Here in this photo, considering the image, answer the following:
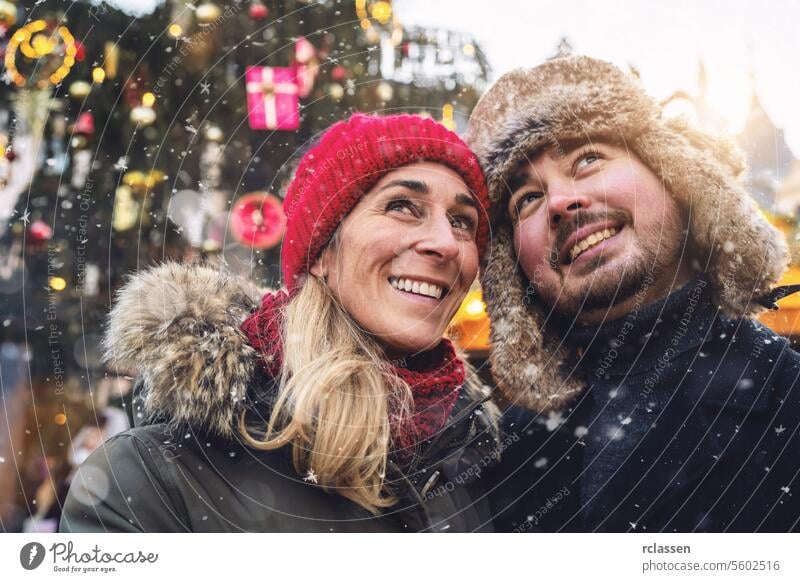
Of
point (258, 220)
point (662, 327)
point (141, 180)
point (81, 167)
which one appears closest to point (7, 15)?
point (81, 167)

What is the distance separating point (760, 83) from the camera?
5.17 ft

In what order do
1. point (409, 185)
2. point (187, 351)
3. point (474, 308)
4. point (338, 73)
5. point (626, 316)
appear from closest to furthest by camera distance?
point (187, 351) < point (409, 185) < point (626, 316) < point (474, 308) < point (338, 73)

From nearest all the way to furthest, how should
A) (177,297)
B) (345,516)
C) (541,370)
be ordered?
(177,297), (345,516), (541,370)

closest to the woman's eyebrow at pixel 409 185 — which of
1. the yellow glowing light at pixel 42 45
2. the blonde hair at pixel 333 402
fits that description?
the blonde hair at pixel 333 402

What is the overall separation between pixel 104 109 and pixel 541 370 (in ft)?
3.89

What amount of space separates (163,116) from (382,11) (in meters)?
0.58

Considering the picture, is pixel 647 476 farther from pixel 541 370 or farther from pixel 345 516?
pixel 345 516

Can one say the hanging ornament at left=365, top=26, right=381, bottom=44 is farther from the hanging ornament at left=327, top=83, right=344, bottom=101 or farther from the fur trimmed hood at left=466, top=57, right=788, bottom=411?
the fur trimmed hood at left=466, top=57, right=788, bottom=411

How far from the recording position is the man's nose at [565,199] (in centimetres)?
134

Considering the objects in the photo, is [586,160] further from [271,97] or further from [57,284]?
[57,284]

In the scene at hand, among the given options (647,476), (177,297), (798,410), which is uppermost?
(177,297)

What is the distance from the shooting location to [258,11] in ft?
5.35

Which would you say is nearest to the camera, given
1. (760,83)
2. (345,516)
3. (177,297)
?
(177,297)
